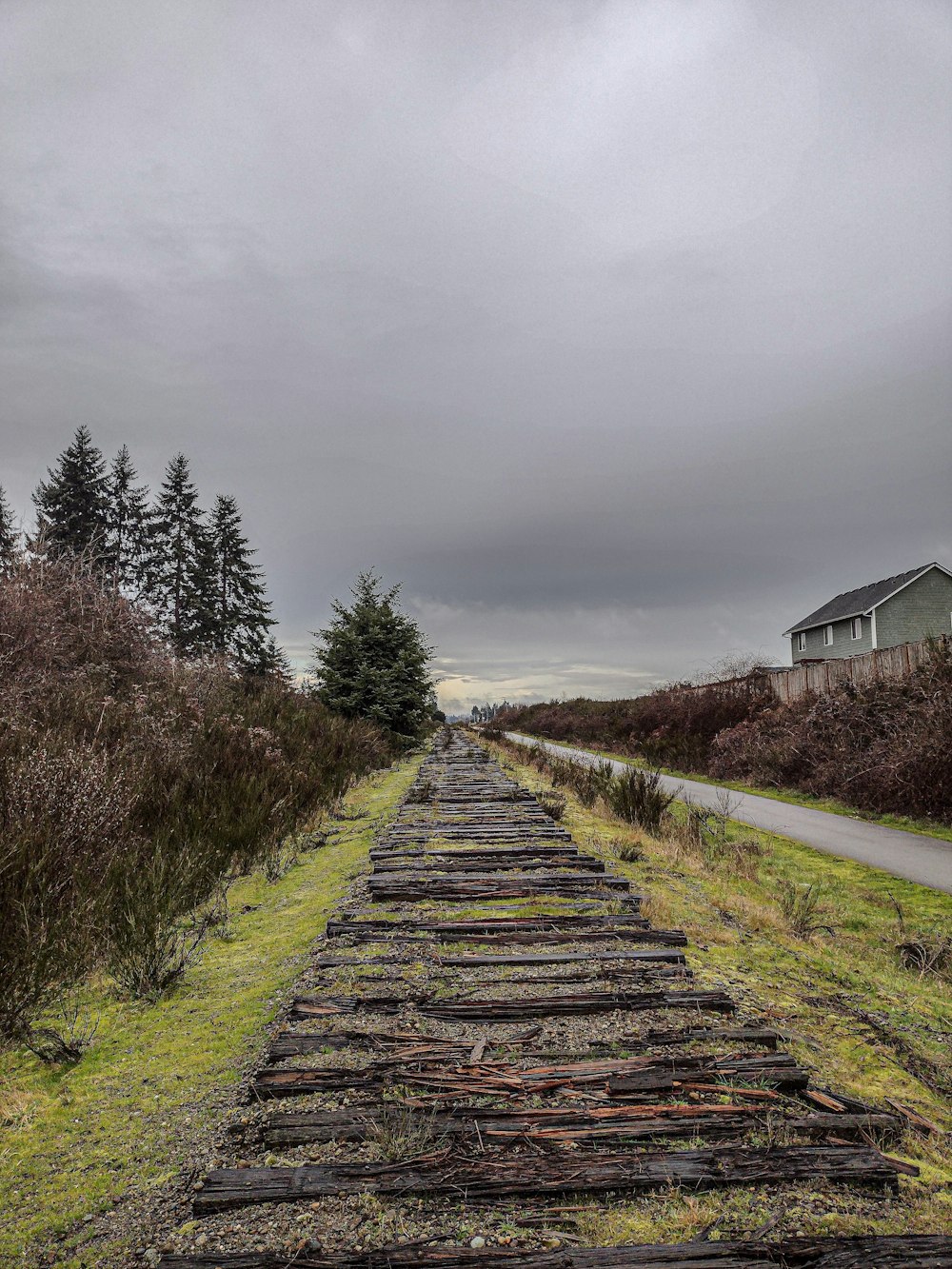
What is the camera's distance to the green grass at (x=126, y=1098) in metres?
1.82

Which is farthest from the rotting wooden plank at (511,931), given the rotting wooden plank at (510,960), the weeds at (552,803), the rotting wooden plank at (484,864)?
the weeds at (552,803)

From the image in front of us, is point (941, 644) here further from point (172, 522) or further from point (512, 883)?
point (172, 522)

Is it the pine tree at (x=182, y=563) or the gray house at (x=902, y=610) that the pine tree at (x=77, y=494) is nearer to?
the pine tree at (x=182, y=563)

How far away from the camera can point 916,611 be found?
107 feet

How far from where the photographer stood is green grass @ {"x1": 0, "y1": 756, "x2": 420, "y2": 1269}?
182cm

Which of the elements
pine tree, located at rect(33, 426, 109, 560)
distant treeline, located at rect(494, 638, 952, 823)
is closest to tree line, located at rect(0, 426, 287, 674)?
pine tree, located at rect(33, 426, 109, 560)

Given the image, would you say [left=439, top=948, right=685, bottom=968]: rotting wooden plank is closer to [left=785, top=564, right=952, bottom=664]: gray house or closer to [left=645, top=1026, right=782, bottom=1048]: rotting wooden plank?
[left=645, top=1026, right=782, bottom=1048]: rotting wooden plank

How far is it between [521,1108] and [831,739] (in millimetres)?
12765

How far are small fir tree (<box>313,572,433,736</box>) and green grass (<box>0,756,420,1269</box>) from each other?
14688 millimetres

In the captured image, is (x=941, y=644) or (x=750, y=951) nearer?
(x=750, y=951)

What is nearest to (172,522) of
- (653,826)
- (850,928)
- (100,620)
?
(100,620)

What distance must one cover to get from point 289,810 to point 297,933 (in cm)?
337

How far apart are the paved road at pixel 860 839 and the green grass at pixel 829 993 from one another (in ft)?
1.10

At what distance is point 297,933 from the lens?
4.16m
